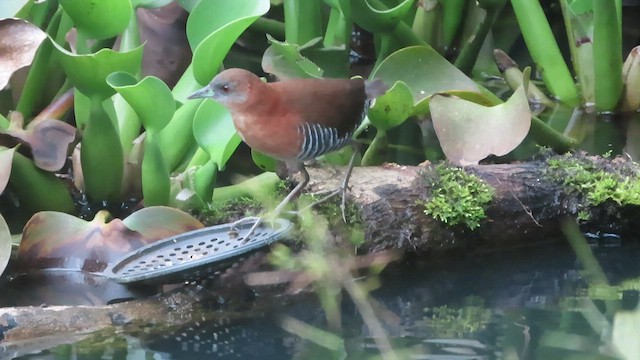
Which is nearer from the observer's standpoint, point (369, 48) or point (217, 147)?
point (217, 147)

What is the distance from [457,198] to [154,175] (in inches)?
32.1

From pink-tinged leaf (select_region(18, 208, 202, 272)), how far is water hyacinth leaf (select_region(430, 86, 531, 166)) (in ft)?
2.44

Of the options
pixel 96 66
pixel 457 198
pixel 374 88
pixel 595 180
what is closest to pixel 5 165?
pixel 96 66

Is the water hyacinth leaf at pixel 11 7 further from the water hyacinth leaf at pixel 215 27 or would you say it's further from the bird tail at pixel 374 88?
the bird tail at pixel 374 88

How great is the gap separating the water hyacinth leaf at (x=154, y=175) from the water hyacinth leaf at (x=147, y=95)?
83mm

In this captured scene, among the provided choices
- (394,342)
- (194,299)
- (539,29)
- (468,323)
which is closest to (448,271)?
(468,323)

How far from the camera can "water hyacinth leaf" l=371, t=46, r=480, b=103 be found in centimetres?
264

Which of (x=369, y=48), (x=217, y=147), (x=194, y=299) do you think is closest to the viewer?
(x=194, y=299)

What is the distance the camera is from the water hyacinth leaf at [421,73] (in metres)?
2.64

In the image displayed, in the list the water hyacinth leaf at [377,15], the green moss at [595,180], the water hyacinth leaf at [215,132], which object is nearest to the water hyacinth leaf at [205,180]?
the water hyacinth leaf at [215,132]

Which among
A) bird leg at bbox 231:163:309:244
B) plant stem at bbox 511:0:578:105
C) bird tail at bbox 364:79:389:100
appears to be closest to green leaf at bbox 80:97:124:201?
bird leg at bbox 231:163:309:244

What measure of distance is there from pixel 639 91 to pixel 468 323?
1813 mm

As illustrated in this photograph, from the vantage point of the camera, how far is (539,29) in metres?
3.34

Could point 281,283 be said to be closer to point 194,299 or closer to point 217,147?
point 194,299
